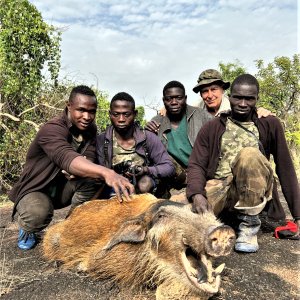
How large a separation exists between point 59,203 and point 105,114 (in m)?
7.54

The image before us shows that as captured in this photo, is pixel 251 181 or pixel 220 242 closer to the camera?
pixel 220 242

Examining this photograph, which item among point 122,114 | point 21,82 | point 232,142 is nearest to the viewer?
point 232,142

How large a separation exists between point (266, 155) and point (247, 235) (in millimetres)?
943

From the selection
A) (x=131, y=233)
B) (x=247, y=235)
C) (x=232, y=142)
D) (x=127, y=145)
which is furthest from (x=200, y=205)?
(x=127, y=145)

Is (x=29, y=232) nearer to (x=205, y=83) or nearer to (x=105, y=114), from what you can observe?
(x=205, y=83)

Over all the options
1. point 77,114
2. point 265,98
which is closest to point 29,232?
point 77,114

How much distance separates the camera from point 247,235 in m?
3.57

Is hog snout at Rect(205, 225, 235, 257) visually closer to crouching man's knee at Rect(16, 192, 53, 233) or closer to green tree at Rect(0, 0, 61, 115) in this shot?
crouching man's knee at Rect(16, 192, 53, 233)

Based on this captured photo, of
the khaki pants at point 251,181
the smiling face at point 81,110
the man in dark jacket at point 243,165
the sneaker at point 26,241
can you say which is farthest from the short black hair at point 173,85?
the sneaker at point 26,241

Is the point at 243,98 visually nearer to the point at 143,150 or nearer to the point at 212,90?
the point at 143,150

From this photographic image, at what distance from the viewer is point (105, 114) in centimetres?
1162

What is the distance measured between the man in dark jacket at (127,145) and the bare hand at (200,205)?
793 millimetres

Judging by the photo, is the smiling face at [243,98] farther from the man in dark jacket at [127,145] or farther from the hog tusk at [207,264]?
the hog tusk at [207,264]

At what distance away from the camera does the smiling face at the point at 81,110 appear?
3.95 meters
